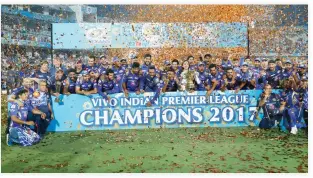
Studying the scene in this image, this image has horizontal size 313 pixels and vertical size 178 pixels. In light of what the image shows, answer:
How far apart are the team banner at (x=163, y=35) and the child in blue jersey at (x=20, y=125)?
1184 mm

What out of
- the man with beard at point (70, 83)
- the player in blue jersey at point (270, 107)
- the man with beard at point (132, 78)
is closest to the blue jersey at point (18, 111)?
the man with beard at point (70, 83)

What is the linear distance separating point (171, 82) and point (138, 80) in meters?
0.47

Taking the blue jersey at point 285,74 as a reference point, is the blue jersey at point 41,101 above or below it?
below

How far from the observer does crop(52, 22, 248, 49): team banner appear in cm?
538

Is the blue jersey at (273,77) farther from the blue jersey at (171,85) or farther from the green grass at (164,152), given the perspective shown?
the blue jersey at (171,85)

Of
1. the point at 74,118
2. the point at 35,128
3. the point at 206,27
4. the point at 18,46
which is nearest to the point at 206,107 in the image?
→ the point at 206,27

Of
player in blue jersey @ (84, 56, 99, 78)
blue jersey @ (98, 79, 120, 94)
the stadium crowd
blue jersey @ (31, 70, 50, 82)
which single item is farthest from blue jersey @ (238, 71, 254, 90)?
blue jersey @ (31, 70, 50, 82)

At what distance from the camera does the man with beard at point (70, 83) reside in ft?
17.6

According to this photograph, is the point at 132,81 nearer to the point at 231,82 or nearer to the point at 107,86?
the point at 107,86

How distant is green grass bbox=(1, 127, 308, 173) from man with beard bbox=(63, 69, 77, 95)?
606mm

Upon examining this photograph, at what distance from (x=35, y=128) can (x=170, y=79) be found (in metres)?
2.03

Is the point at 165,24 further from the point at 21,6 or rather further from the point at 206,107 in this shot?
the point at 21,6

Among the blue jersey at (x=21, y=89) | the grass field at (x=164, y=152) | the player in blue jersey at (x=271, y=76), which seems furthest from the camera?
the player in blue jersey at (x=271, y=76)

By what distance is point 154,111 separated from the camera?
543 centimetres
